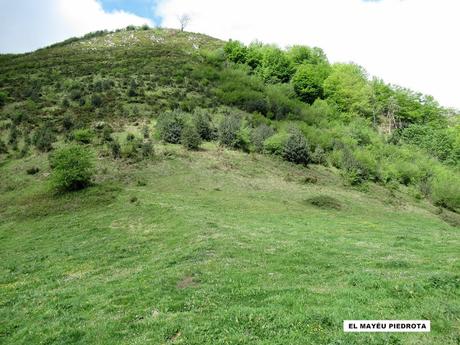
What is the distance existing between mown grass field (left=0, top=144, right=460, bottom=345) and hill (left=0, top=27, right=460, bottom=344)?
0.32 ft

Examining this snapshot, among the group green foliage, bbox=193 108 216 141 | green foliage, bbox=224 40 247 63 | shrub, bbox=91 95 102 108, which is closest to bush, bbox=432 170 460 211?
green foliage, bbox=193 108 216 141

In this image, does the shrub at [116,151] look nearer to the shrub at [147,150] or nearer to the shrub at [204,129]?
the shrub at [147,150]

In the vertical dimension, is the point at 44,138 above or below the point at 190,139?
below

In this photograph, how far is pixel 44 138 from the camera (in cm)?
5162

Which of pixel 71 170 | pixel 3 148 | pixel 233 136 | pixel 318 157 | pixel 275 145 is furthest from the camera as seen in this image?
pixel 318 157

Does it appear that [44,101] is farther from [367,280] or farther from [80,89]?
[367,280]

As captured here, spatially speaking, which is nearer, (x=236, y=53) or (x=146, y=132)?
(x=146, y=132)

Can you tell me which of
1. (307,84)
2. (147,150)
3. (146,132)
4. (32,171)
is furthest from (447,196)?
(307,84)

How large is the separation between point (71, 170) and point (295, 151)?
103 ft

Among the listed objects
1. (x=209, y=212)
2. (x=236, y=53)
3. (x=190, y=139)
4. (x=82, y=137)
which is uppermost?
(x=236, y=53)

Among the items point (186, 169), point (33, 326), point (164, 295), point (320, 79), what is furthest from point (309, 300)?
point (320, 79)

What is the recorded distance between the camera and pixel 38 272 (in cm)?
2106

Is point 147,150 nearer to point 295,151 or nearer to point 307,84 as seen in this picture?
point 295,151

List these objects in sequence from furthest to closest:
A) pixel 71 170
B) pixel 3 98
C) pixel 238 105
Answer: pixel 238 105
pixel 3 98
pixel 71 170
